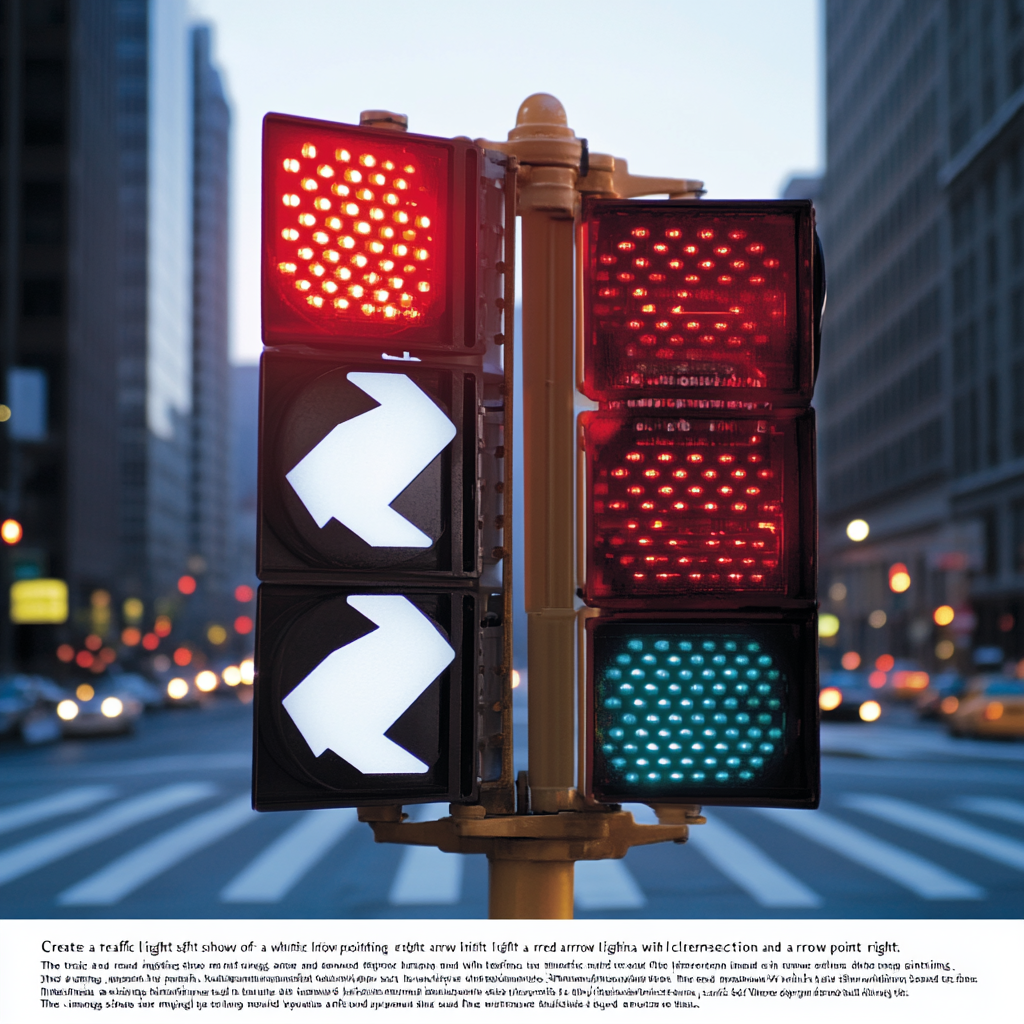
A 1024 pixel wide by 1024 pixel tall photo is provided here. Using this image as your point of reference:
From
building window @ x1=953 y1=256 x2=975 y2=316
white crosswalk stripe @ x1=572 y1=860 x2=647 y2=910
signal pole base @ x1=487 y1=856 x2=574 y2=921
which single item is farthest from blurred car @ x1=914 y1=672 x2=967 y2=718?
signal pole base @ x1=487 y1=856 x2=574 y2=921

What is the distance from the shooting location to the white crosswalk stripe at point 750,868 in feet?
42.6

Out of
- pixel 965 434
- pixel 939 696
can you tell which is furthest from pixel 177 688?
Answer: pixel 965 434

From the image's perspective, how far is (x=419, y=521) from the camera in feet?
8.21

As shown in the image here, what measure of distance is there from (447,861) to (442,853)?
996mm

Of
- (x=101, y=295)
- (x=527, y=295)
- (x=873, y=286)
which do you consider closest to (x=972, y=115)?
(x=873, y=286)

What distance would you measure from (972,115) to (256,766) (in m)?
75.1

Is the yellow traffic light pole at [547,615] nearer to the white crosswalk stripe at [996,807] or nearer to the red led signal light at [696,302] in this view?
the red led signal light at [696,302]

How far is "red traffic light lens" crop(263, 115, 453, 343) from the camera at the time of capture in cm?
249

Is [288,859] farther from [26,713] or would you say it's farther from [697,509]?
[26,713]

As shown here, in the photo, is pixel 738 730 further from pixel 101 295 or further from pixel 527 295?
pixel 101 295

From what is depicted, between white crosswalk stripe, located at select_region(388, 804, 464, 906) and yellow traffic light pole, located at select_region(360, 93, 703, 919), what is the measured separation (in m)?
9.21

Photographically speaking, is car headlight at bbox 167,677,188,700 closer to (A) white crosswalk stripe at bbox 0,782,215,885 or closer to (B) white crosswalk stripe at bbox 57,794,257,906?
(A) white crosswalk stripe at bbox 0,782,215,885

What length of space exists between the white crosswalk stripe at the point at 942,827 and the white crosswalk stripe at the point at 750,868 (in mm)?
2479

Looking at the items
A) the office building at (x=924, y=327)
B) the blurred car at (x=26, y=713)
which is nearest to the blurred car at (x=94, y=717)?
the blurred car at (x=26, y=713)
